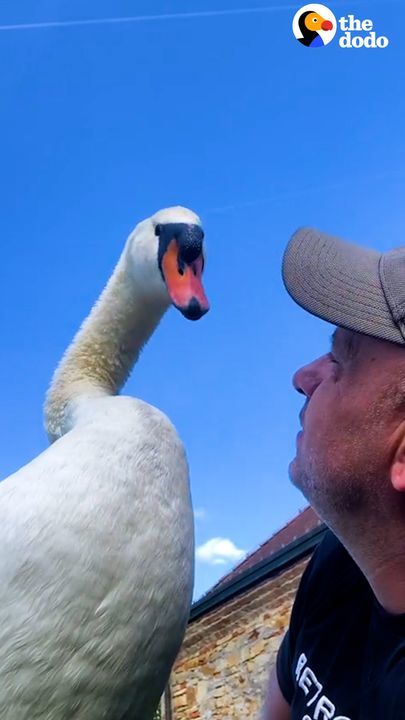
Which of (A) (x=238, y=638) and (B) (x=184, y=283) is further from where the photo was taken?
(A) (x=238, y=638)

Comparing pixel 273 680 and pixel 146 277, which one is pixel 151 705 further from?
pixel 146 277

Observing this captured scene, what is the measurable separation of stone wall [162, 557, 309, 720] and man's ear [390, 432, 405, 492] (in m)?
6.26

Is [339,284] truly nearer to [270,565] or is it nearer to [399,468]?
[399,468]

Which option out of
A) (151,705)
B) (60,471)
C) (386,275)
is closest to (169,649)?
(151,705)

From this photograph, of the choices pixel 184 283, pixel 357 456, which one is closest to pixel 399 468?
pixel 357 456

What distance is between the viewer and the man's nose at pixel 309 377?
Answer: 1591 mm

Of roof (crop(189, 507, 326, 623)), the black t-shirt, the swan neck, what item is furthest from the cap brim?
roof (crop(189, 507, 326, 623))

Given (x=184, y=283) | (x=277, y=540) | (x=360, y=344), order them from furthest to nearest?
(x=277, y=540)
(x=184, y=283)
(x=360, y=344)

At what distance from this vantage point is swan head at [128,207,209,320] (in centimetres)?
264

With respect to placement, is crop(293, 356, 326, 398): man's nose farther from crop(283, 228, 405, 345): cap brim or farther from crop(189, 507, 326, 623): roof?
crop(189, 507, 326, 623): roof

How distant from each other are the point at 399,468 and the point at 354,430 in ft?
0.32

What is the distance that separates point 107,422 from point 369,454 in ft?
2.37

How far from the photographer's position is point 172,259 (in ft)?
9.39

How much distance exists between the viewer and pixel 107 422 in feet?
6.37
